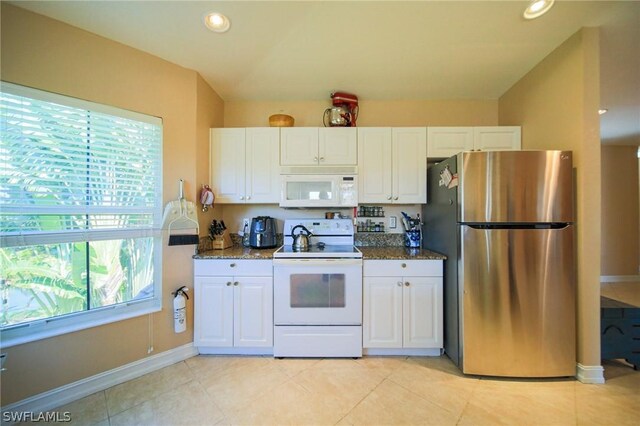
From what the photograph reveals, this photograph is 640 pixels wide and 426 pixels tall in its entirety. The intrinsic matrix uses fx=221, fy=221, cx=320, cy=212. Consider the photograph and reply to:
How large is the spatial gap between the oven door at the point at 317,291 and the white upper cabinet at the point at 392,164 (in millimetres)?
800

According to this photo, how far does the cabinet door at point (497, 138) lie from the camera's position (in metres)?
2.24

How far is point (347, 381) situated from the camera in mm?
1696

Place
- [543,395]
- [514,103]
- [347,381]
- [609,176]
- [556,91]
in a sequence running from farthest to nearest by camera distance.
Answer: [609,176] → [514,103] → [556,91] → [347,381] → [543,395]

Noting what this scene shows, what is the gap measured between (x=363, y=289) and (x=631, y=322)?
2.14 meters

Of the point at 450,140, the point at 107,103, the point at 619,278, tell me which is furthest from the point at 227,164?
the point at 619,278

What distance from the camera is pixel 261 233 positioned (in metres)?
2.32

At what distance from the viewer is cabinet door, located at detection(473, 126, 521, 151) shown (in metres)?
2.24

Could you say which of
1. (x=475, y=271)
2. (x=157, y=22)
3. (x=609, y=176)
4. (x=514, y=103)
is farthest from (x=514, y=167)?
(x=609, y=176)

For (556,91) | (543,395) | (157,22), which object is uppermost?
(157,22)

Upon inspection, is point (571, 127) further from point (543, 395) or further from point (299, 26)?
point (299, 26)

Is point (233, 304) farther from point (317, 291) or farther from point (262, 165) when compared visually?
point (262, 165)

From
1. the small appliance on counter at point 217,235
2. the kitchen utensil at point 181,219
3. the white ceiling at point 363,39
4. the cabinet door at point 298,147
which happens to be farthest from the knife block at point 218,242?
the white ceiling at point 363,39

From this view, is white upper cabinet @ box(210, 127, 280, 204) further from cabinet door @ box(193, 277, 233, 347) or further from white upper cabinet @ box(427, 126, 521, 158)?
white upper cabinet @ box(427, 126, 521, 158)

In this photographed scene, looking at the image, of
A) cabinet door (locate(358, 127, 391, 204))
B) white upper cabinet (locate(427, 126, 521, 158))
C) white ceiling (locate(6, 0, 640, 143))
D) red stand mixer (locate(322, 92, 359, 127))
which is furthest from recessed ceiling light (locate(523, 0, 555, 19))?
red stand mixer (locate(322, 92, 359, 127))
